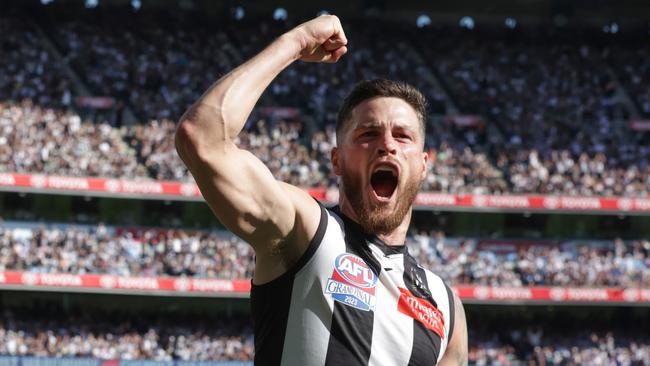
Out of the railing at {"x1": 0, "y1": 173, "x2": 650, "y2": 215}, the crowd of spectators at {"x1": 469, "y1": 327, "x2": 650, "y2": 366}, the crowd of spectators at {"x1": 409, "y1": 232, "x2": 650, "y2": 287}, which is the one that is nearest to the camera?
the railing at {"x1": 0, "y1": 173, "x2": 650, "y2": 215}

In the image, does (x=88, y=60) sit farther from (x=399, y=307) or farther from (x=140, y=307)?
(x=399, y=307)

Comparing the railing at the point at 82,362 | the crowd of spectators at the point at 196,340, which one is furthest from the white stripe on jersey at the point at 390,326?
the crowd of spectators at the point at 196,340

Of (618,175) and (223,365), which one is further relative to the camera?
(618,175)

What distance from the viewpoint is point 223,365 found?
25781mm

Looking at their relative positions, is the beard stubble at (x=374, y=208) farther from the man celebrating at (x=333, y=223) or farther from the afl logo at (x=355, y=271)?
the afl logo at (x=355, y=271)

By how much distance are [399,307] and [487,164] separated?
3031 cm

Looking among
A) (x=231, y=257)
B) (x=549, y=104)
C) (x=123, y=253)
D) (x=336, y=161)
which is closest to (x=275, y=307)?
(x=336, y=161)

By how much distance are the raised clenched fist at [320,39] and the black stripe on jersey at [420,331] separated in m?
0.75

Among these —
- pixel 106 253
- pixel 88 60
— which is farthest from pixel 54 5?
pixel 106 253

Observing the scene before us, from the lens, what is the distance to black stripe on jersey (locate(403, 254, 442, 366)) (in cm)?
312

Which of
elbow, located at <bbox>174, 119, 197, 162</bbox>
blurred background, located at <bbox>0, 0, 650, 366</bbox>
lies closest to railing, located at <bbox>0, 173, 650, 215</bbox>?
blurred background, located at <bbox>0, 0, 650, 366</bbox>

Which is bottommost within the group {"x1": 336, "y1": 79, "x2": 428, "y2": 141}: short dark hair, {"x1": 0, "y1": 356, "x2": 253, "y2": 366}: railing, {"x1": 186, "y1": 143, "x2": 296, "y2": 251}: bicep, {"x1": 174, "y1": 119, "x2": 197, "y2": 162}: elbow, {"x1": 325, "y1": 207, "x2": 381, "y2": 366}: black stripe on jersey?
{"x1": 0, "y1": 356, "x2": 253, "y2": 366}: railing

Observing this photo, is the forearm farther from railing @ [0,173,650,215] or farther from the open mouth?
railing @ [0,173,650,215]

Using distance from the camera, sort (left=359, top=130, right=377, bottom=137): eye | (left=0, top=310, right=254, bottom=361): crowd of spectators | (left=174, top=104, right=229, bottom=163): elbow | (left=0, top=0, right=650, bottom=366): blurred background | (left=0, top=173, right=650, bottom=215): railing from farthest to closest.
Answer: (left=0, top=173, right=650, bottom=215): railing
(left=0, top=0, right=650, bottom=366): blurred background
(left=0, top=310, right=254, bottom=361): crowd of spectators
(left=359, top=130, right=377, bottom=137): eye
(left=174, top=104, right=229, bottom=163): elbow
